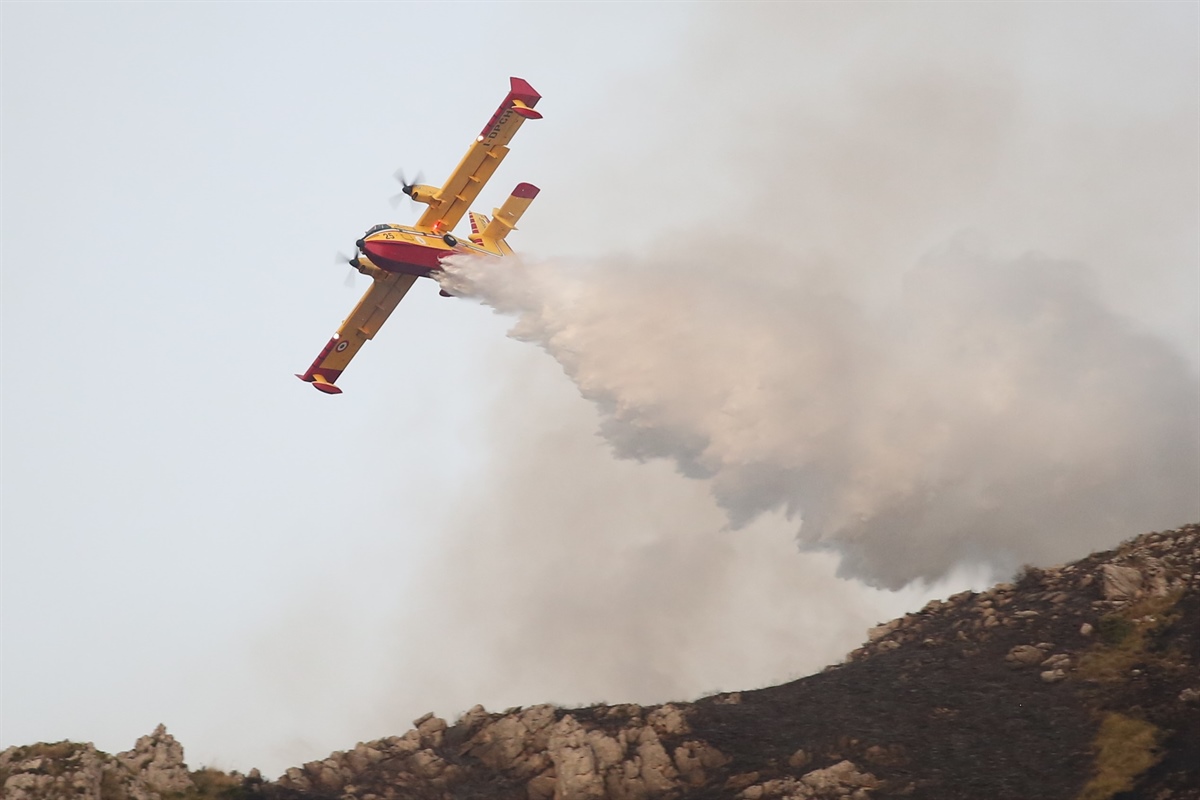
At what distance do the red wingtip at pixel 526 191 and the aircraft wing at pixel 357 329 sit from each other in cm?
538

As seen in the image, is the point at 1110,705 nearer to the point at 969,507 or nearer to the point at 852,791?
the point at 852,791

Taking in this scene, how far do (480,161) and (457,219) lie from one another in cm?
248

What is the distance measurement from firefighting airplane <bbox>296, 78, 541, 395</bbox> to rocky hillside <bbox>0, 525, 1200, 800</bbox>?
1807 cm

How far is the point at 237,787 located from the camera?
35.7m

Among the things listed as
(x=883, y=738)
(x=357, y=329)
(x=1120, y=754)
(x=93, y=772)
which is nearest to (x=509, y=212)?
(x=357, y=329)

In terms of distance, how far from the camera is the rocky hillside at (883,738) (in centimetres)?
3397

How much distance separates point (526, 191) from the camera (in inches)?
2031

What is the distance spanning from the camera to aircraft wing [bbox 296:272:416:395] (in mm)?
53562

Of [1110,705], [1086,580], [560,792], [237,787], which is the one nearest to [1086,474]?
[1086,580]

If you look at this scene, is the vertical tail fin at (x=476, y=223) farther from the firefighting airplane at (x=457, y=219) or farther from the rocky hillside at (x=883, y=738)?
the rocky hillside at (x=883, y=738)

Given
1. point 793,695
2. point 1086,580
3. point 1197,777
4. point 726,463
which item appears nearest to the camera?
point 1197,777

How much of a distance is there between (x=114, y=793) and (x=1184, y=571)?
31.1 metres

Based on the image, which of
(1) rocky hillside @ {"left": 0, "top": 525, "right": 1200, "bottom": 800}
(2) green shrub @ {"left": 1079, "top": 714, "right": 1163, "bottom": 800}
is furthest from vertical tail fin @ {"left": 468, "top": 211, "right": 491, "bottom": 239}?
(2) green shrub @ {"left": 1079, "top": 714, "right": 1163, "bottom": 800}

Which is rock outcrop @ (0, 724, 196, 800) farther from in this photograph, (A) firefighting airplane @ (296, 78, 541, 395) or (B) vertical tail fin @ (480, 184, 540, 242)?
(B) vertical tail fin @ (480, 184, 540, 242)
